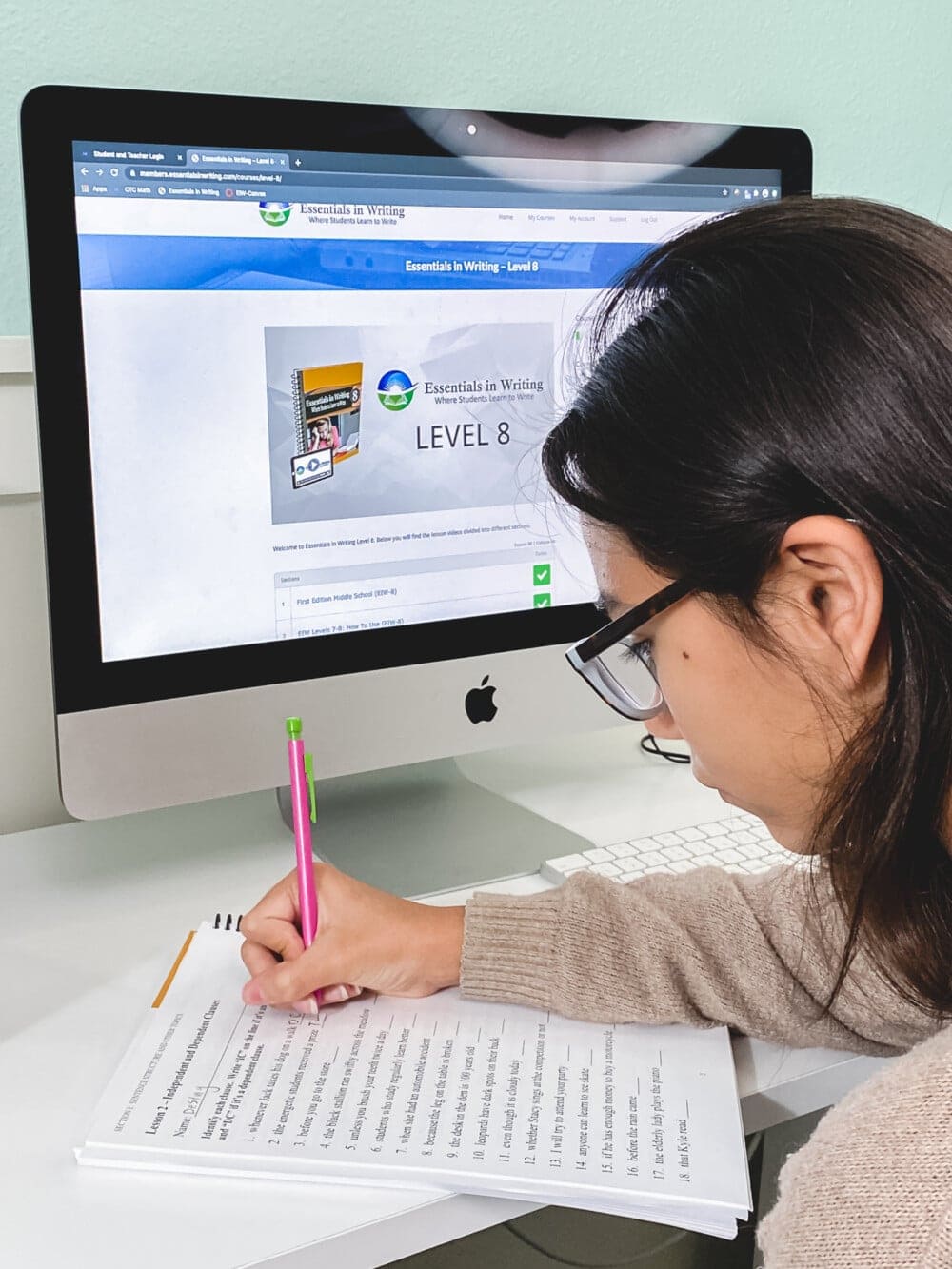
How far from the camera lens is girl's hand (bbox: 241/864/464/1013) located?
2.27 ft

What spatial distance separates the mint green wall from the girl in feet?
1.77

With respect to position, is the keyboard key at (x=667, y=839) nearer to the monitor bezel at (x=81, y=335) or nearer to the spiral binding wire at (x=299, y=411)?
the monitor bezel at (x=81, y=335)

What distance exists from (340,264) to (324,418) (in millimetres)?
104

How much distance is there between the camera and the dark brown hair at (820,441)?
0.51 m

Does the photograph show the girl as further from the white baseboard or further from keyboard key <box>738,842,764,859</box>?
the white baseboard

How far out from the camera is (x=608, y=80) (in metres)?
1.23

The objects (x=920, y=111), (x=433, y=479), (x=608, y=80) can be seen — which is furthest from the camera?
(x=920, y=111)

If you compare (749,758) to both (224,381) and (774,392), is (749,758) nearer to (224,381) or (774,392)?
(774,392)

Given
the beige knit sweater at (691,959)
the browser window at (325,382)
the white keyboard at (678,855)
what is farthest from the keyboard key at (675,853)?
the browser window at (325,382)

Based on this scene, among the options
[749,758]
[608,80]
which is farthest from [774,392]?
[608,80]

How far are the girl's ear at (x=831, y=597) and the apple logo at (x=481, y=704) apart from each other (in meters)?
0.40

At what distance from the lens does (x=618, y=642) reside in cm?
63

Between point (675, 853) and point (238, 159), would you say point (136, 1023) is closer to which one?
point (675, 853)

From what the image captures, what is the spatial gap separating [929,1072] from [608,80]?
3.40ft
